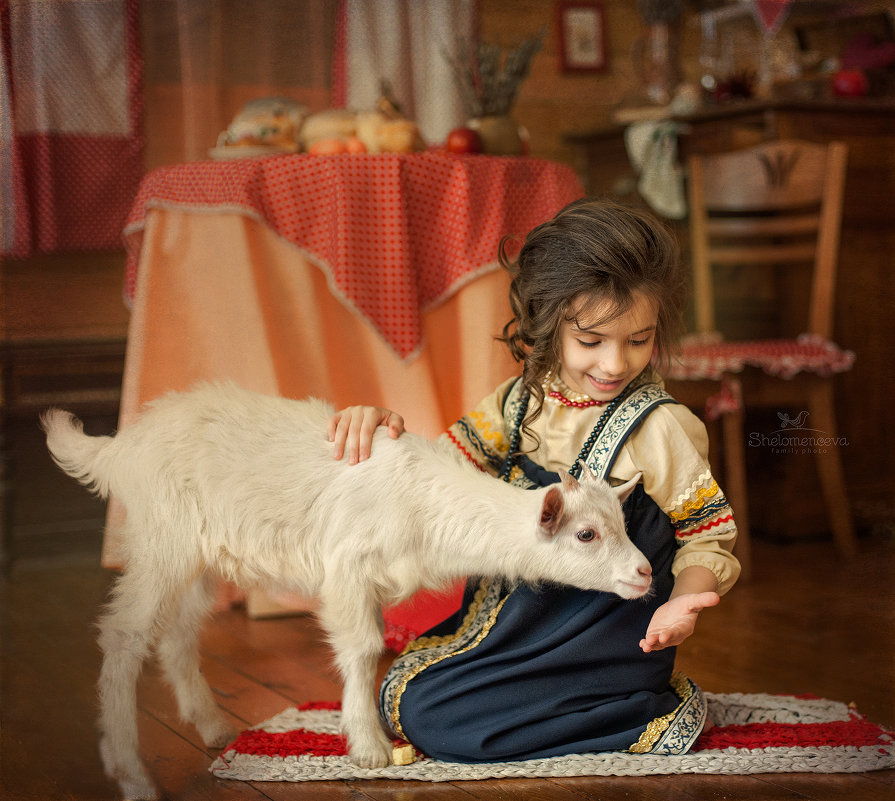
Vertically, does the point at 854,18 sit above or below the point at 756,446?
above

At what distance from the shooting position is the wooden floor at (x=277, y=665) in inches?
39.3

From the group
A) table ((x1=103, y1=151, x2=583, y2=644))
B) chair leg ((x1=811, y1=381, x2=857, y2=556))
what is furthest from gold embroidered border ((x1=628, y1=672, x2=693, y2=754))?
chair leg ((x1=811, y1=381, x2=857, y2=556))

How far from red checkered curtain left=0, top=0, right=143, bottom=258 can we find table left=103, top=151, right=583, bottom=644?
240 mm

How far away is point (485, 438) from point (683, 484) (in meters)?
0.25

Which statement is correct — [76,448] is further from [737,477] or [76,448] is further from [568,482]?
[737,477]

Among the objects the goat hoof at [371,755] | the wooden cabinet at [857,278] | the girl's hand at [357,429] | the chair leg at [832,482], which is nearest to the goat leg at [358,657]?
the goat hoof at [371,755]

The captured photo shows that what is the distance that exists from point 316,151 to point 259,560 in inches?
33.1

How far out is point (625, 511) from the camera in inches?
41.3

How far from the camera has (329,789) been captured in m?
1.01

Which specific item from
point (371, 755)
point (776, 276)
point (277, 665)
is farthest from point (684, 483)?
point (776, 276)

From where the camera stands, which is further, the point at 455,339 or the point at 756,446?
the point at 756,446

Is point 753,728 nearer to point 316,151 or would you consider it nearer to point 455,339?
point 455,339

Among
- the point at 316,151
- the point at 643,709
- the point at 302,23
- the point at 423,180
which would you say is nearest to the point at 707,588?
the point at 643,709

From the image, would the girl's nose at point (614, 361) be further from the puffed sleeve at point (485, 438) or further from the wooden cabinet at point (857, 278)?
the wooden cabinet at point (857, 278)
